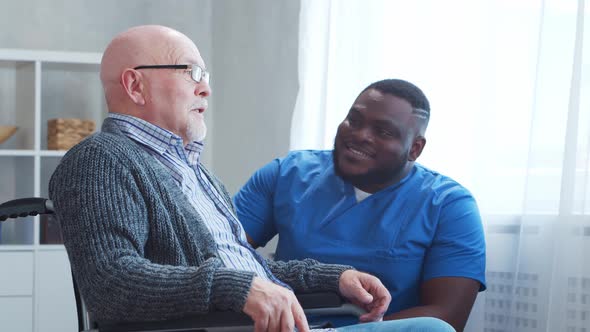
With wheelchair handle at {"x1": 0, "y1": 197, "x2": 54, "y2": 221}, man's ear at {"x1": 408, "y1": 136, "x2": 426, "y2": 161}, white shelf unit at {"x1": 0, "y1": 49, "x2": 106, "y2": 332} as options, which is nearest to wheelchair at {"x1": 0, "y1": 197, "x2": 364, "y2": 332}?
wheelchair handle at {"x1": 0, "y1": 197, "x2": 54, "y2": 221}

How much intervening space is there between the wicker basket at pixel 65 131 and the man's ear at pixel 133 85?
80.8 inches

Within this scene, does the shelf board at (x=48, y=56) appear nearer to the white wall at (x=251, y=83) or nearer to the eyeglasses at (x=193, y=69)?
the white wall at (x=251, y=83)

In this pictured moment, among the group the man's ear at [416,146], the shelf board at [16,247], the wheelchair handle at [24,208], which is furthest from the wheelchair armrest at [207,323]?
the shelf board at [16,247]

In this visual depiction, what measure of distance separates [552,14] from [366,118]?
53 centimetres

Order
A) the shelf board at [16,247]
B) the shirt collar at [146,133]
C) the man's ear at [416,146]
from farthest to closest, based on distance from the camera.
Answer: the shelf board at [16,247]
the man's ear at [416,146]
the shirt collar at [146,133]

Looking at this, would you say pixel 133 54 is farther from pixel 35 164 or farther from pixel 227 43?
pixel 227 43

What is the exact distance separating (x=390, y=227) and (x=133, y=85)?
2.61 ft

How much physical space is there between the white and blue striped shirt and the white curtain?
0.85 metres

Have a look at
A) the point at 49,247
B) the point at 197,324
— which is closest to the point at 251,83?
the point at 49,247

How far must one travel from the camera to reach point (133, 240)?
145 centimetres

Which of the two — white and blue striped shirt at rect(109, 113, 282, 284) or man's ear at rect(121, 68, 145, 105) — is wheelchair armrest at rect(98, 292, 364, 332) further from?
man's ear at rect(121, 68, 145, 105)

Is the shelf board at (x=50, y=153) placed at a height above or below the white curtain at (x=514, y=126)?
below

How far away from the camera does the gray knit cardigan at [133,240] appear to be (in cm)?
138

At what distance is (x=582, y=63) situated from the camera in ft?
7.07
